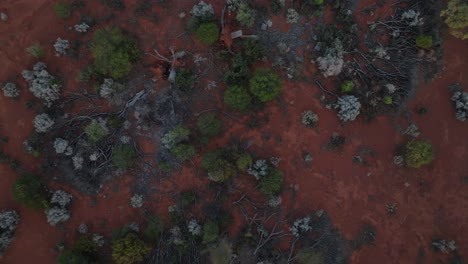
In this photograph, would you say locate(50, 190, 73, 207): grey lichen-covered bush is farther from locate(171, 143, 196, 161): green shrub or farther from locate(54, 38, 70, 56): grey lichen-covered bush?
locate(54, 38, 70, 56): grey lichen-covered bush

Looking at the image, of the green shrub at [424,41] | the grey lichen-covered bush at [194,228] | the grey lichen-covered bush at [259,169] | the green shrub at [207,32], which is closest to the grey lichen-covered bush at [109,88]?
the green shrub at [207,32]

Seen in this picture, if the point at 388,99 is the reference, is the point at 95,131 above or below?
below

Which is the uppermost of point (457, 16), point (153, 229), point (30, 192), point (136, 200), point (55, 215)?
point (457, 16)

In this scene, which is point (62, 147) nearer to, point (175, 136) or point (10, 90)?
point (10, 90)

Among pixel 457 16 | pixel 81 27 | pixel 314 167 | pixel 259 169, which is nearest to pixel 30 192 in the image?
pixel 81 27

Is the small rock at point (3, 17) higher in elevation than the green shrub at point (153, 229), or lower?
higher

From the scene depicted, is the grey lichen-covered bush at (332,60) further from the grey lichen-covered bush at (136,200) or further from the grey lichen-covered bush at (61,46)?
the grey lichen-covered bush at (61,46)

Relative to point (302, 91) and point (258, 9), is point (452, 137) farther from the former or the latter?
point (258, 9)
